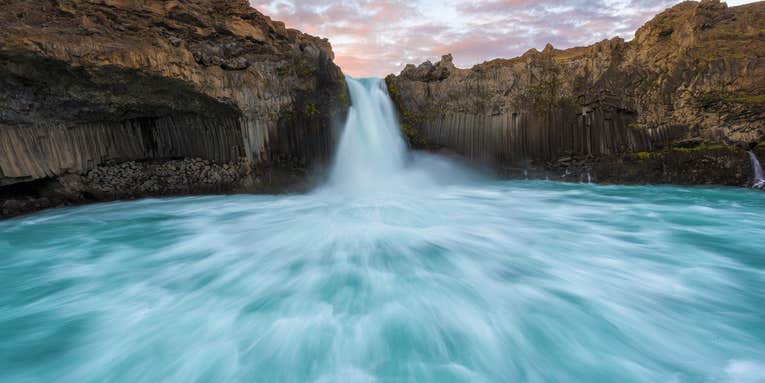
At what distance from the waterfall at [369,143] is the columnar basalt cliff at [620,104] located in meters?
0.57

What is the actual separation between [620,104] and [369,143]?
7.19 metres

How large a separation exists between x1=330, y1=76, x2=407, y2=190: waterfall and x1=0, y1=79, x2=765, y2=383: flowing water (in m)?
3.56

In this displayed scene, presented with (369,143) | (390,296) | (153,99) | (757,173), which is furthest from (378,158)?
(757,173)

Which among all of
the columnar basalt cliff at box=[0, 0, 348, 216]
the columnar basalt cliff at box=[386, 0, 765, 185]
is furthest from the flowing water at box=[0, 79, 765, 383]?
the columnar basalt cliff at box=[386, 0, 765, 185]

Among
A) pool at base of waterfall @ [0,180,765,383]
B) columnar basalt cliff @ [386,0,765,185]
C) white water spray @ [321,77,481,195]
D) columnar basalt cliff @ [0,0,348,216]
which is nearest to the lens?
pool at base of waterfall @ [0,180,765,383]

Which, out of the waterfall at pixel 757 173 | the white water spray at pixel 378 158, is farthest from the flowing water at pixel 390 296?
the white water spray at pixel 378 158

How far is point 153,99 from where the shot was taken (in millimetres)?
7285

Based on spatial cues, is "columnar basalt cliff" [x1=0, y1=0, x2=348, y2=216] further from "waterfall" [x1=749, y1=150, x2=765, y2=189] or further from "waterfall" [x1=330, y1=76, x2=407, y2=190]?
"waterfall" [x1=749, y1=150, x2=765, y2=189]

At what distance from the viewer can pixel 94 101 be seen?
267 inches

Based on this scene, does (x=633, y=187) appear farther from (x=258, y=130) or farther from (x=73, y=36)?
(x=73, y=36)

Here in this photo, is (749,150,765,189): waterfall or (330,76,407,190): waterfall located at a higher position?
(330,76,407,190): waterfall

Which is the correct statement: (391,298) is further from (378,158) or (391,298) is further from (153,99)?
(378,158)

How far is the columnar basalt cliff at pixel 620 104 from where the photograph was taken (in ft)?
26.1

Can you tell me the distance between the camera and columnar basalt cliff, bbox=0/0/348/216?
608 centimetres
